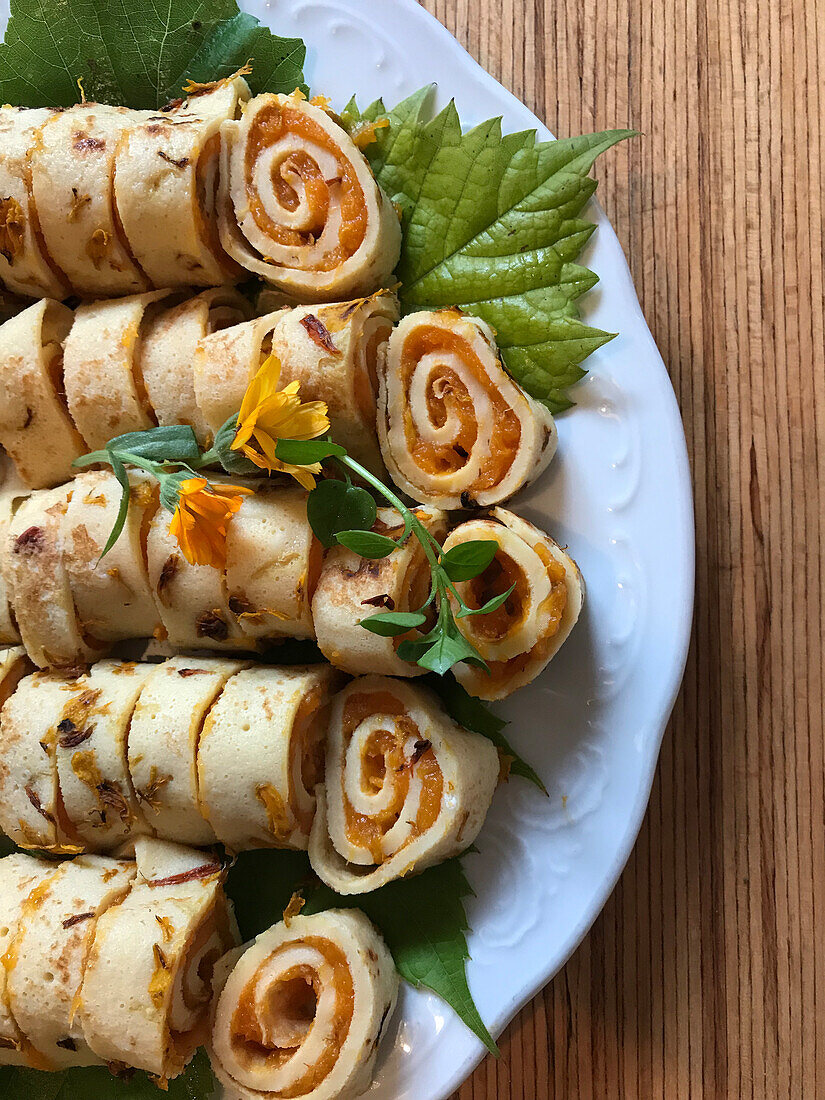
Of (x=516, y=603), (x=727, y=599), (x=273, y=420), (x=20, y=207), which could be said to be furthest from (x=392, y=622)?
(x=20, y=207)

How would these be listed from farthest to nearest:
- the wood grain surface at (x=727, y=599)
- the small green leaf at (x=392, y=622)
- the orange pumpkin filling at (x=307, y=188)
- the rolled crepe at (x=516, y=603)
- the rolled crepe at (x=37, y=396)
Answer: the wood grain surface at (x=727, y=599), the rolled crepe at (x=37, y=396), the orange pumpkin filling at (x=307, y=188), the rolled crepe at (x=516, y=603), the small green leaf at (x=392, y=622)

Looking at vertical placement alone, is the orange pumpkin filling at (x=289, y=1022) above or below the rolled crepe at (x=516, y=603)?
below

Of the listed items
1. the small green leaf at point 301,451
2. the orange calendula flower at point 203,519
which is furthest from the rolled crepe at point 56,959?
the small green leaf at point 301,451

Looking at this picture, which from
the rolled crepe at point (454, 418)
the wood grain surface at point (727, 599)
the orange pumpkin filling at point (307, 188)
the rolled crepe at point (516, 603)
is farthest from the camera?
the wood grain surface at point (727, 599)

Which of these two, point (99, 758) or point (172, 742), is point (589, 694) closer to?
point (172, 742)

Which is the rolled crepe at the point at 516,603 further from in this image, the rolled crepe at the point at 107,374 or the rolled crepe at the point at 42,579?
the rolled crepe at the point at 42,579

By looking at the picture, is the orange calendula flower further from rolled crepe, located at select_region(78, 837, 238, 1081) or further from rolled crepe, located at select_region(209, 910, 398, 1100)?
rolled crepe, located at select_region(209, 910, 398, 1100)
